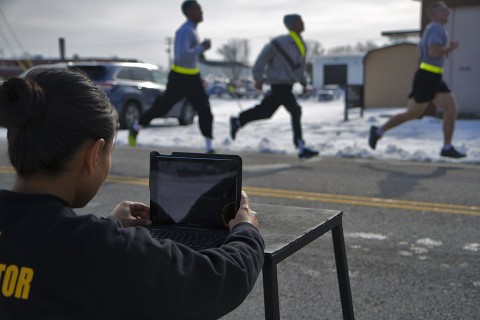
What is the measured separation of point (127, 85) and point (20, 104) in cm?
1426

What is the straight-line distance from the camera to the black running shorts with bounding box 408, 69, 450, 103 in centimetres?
856

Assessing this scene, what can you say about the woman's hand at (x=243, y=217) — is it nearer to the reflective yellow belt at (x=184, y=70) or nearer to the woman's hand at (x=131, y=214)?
the woman's hand at (x=131, y=214)

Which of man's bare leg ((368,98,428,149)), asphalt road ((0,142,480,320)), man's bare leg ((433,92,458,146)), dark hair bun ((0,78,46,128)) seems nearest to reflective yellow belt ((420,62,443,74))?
man's bare leg ((433,92,458,146))

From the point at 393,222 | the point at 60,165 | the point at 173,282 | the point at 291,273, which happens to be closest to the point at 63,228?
the point at 60,165

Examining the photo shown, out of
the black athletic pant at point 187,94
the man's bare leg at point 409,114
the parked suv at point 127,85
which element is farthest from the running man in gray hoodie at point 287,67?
the parked suv at point 127,85

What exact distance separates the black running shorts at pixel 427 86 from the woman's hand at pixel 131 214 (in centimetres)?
717

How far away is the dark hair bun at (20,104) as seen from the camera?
1415mm

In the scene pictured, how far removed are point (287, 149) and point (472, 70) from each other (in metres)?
7.71

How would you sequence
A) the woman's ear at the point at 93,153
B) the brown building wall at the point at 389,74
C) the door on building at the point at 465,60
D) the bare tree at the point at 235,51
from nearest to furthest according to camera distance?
1. the woman's ear at the point at 93,153
2. the door on building at the point at 465,60
3. the brown building wall at the point at 389,74
4. the bare tree at the point at 235,51

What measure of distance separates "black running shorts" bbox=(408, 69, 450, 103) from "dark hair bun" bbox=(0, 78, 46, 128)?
7850 mm

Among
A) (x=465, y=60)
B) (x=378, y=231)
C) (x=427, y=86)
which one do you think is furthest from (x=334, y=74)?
(x=378, y=231)

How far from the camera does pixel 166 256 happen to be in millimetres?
1503

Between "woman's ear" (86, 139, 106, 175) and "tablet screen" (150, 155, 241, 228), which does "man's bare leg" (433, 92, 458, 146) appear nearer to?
"tablet screen" (150, 155, 241, 228)

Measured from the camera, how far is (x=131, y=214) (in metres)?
2.16
